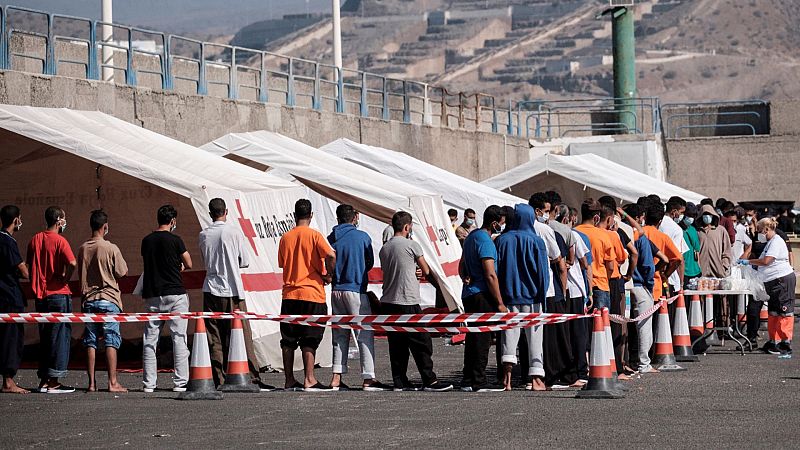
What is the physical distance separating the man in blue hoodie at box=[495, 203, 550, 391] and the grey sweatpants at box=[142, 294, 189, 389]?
285 cm

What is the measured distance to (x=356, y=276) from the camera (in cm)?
1370

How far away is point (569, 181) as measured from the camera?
2706cm

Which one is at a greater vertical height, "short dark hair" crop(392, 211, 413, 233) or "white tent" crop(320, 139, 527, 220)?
"white tent" crop(320, 139, 527, 220)

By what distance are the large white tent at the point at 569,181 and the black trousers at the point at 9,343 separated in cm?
1398

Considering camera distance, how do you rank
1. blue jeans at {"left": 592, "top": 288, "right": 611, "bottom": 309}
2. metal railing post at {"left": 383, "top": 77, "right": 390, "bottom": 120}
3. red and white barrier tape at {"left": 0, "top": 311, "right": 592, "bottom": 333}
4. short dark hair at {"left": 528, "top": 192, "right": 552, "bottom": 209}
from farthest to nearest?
metal railing post at {"left": 383, "top": 77, "right": 390, "bottom": 120} < short dark hair at {"left": 528, "top": 192, "right": 552, "bottom": 209} < blue jeans at {"left": 592, "top": 288, "right": 611, "bottom": 309} < red and white barrier tape at {"left": 0, "top": 311, "right": 592, "bottom": 333}

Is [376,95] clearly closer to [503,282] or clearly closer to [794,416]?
[503,282]

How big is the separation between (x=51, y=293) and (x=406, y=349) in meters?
3.24

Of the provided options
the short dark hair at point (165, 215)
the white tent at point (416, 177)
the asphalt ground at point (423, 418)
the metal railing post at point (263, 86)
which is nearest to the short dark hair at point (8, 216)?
the short dark hair at point (165, 215)

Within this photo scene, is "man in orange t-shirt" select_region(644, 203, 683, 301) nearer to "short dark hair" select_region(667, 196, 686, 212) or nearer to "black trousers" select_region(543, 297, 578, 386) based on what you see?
"short dark hair" select_region(667, 196, 686, 212)

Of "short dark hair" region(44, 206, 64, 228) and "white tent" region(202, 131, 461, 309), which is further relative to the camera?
"white tent" region(202, 131, 461, 309)

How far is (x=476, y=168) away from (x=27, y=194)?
20985 millimetres

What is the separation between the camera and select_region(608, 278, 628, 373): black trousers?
14.3 m

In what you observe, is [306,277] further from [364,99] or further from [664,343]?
[364,99]

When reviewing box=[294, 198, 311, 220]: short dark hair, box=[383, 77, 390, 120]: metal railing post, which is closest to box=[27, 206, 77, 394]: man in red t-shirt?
box=[294, 198, 311, 220]: short dark hair
